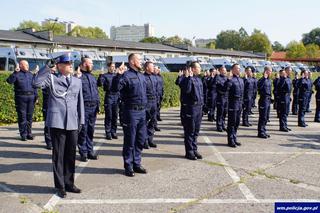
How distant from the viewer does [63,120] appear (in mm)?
5211

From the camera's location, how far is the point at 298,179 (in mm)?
6176

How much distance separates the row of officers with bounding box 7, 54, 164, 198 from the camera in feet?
17.1

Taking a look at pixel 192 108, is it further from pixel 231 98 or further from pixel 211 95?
pixel 211 95

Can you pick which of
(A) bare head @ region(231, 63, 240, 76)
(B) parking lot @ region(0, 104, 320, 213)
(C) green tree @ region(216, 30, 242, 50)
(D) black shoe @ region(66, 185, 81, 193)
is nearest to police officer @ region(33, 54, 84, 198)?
(D) black shoe @ region(66, 185, 81, 193)

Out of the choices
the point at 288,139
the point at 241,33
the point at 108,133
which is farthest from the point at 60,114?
the point at 241,33

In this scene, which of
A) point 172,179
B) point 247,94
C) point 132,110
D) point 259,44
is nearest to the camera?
point 172,179

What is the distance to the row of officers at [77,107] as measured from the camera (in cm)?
522

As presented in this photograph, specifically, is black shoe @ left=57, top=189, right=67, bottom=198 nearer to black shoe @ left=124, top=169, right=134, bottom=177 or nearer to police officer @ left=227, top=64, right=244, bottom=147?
black shoe @ left=124, top=169, right=134, bottom=177

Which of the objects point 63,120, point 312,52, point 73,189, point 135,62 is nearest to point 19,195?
point 73,189

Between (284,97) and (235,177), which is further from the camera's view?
(284,97)

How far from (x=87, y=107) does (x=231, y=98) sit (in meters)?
3.49

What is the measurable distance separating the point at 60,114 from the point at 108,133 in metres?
4.38

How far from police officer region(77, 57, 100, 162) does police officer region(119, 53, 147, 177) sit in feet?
3.62

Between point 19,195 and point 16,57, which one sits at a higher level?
point 16,57
